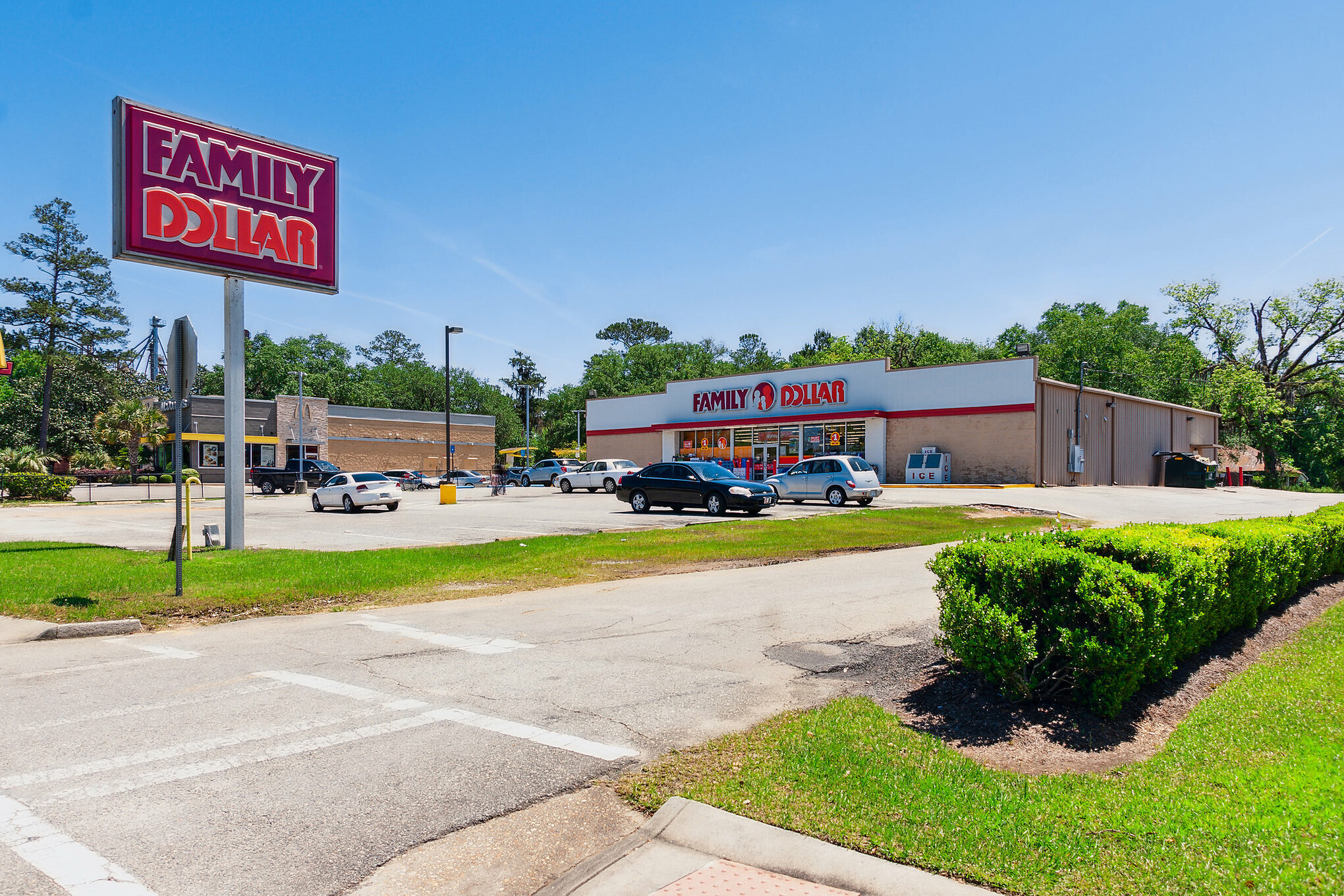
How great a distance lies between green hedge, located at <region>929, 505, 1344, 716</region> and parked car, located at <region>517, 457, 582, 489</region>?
36300 millimetres

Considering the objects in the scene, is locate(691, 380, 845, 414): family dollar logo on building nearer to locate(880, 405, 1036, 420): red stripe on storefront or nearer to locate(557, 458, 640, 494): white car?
locate(880, 405, 1036, 420): red stripe on storefront

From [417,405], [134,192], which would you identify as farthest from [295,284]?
[417,405]

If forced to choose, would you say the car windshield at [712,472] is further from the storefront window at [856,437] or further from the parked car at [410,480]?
the parked car at [410,480]

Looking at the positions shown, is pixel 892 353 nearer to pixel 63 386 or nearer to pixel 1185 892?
pixel 63 386

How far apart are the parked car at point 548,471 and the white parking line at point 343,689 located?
114ft

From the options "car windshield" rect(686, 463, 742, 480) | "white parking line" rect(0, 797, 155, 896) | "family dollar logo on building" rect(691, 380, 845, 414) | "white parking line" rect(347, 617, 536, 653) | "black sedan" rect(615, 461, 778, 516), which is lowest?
"white parking line" rect(347, 617, 536, 653)

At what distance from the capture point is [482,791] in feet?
13.6

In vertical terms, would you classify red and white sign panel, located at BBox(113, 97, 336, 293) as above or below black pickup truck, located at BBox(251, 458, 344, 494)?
above

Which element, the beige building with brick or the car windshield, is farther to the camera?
the beige building with brick

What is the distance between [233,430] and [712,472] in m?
13.2

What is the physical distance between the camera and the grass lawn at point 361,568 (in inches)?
381

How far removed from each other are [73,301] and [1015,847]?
7494 cm

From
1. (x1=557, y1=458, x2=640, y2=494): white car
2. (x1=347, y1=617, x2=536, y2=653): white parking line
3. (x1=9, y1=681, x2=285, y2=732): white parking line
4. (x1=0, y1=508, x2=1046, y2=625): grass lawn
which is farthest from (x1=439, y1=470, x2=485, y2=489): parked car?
(x1=9, y1=681, x2=285, y2=732): white parking line

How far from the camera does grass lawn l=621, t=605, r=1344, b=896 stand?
3.14 metres
